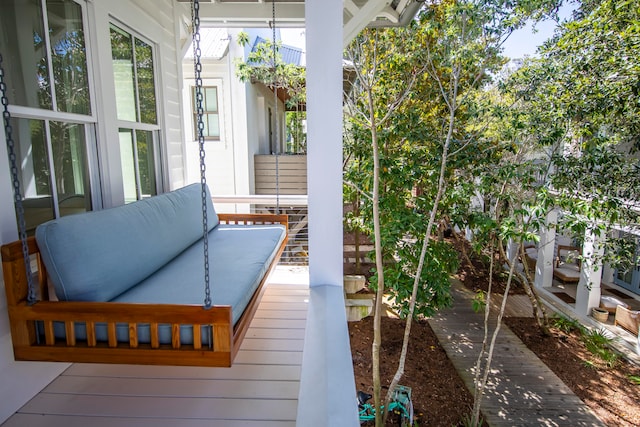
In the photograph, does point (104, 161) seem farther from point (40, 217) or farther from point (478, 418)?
point (478, 418)

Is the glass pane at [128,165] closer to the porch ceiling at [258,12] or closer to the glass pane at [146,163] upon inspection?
the glass pane at [146,163]

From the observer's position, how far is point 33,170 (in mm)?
1896

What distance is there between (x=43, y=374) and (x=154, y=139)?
7.45ft

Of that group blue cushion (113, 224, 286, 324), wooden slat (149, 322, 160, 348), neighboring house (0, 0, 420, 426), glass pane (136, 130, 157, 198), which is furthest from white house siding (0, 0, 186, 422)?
wooden slat (149, 322, 160, 348)

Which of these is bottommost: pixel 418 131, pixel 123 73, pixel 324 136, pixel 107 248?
pixel 107 248

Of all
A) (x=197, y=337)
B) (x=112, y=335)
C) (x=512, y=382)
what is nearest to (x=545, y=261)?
(x=512, y=382)

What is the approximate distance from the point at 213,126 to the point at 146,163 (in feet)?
14.4

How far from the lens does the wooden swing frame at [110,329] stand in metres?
1.48

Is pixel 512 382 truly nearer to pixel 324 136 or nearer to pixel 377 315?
pixel 377 315

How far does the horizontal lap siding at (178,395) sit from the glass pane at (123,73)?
6.20 ft

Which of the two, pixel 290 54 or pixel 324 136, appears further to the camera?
pixel 290 54

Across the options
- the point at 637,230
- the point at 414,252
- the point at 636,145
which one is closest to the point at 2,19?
the point at 414,252

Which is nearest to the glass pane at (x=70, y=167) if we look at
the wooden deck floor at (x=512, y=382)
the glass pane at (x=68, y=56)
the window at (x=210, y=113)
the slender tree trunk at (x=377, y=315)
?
the glass pane at (x=68, y=56)

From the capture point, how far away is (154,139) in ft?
11.5
